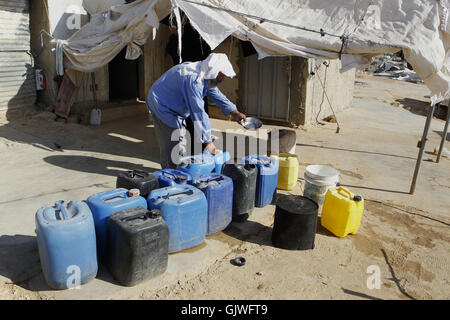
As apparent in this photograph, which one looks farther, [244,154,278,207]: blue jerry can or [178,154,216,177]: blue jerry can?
[244,154,278,207]: blue jerry can

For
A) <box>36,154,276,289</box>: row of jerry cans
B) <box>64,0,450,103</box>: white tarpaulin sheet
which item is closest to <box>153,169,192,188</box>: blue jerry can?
<box>36,154,276,289</box>: row of jerry cans

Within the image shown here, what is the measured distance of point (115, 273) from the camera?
3.37m

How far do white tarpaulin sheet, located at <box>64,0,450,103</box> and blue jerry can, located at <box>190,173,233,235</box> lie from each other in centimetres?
230

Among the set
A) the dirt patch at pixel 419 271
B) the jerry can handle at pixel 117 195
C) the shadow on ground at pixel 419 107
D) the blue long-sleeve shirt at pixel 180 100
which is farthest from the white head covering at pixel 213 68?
the shadow on ground at pixel 419 107

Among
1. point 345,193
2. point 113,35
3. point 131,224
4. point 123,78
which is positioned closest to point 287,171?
point 345,193

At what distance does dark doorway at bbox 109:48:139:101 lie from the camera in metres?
11.5

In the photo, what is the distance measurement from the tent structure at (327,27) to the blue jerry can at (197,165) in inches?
75.2

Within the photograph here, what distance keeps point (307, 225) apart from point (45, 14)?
7.89 metres

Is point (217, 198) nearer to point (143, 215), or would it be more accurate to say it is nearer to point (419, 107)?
point (143, 215)

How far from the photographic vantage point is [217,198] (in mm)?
4164

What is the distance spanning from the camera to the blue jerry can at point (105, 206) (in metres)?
3.40

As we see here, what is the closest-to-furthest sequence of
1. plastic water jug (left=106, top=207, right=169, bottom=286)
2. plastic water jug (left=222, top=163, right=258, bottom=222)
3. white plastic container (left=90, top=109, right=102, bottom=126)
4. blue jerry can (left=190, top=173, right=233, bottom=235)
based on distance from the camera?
plastic water jug (left=106, top=207, right=169, bottom=286) < blue jerry can (left=190, top=173, right=233, bottom=235) < plastic water jug (left=222, top=163, right=258, bottom=222) < white plastic container (left=90, top=109, right=102, bottom=126)

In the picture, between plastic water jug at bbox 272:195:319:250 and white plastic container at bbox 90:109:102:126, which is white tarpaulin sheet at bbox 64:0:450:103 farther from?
white plastic container at bbox 90:109:102:126

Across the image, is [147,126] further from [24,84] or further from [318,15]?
[318,15]
